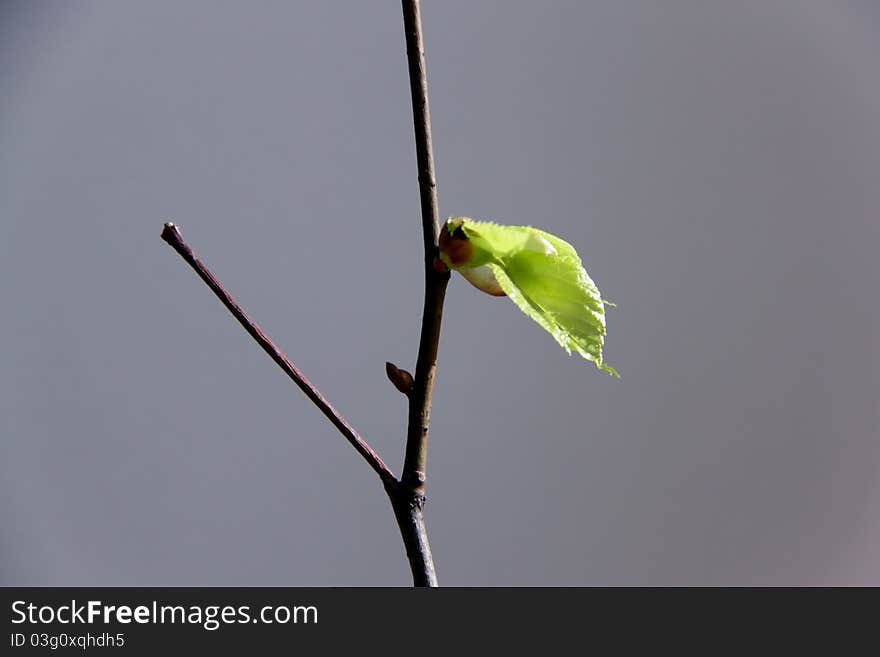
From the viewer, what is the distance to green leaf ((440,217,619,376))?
328 millimetres

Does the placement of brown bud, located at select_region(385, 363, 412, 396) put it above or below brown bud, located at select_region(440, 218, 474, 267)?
below

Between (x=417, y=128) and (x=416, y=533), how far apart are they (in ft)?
0.45

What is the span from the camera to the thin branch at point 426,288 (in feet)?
1.00

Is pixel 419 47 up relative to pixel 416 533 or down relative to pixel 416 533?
up

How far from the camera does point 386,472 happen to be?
321 millimetres

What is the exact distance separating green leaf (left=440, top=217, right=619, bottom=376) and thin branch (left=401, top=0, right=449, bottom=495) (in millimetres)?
15

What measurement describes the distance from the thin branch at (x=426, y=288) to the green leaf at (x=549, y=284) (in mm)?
15

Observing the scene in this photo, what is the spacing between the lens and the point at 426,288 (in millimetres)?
315

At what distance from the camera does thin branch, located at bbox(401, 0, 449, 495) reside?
305 mm

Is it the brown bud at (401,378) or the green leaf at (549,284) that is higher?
the green leaf at (549,284)

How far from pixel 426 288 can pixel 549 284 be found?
0.05 m
